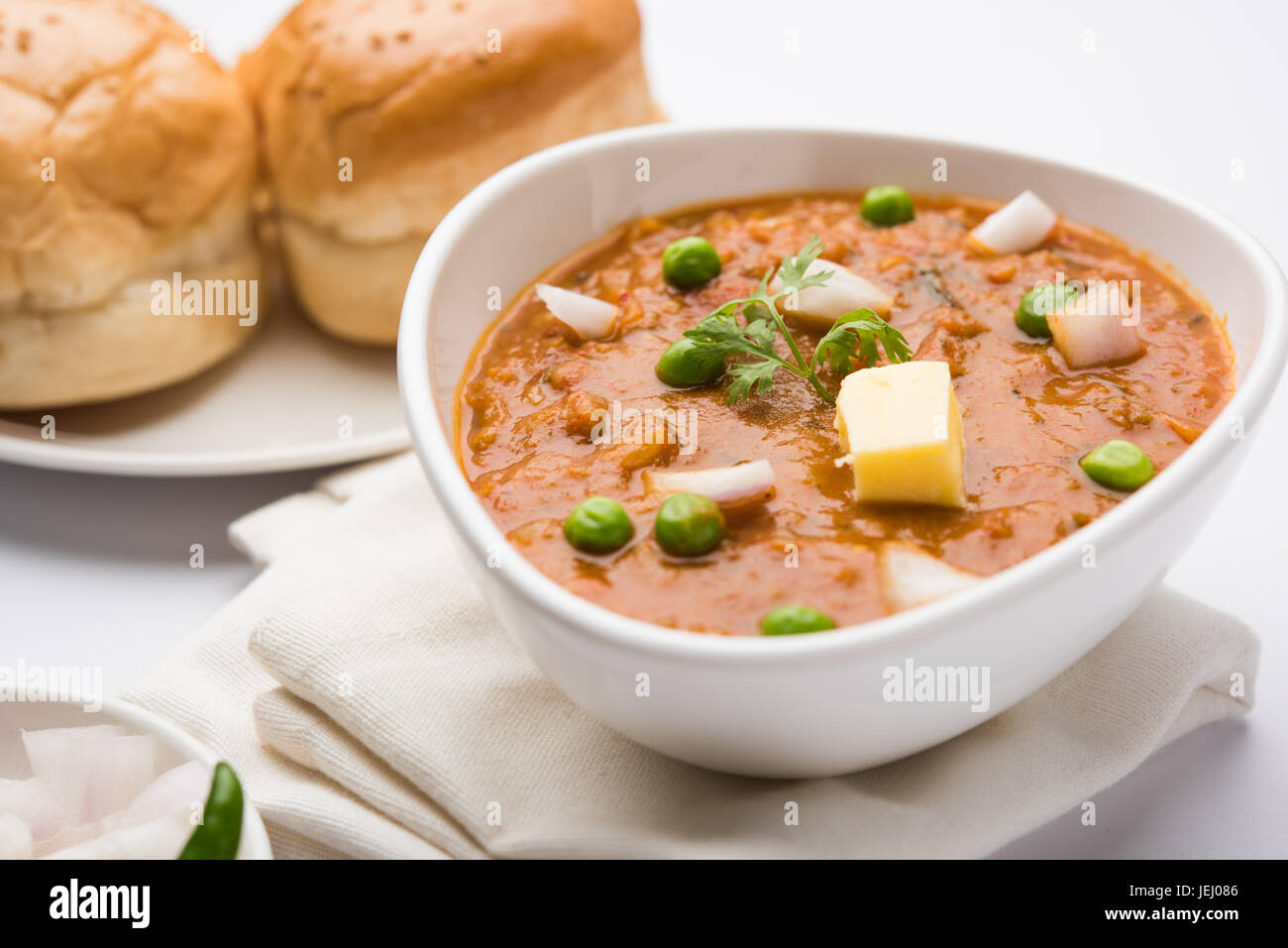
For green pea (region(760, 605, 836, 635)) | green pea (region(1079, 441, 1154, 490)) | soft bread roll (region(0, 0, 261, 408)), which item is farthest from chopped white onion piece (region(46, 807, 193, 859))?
soft bread roll (region(0, 0, 261, 408))

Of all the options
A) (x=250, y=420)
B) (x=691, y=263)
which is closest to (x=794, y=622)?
(x=691, y=263)

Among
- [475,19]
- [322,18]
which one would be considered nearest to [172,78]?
[322,18]

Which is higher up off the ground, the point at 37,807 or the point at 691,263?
the point at 691,263

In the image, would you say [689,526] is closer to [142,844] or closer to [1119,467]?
[1119,467]

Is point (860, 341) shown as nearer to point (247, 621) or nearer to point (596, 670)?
point (596, 670)

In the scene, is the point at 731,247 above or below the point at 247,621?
above
